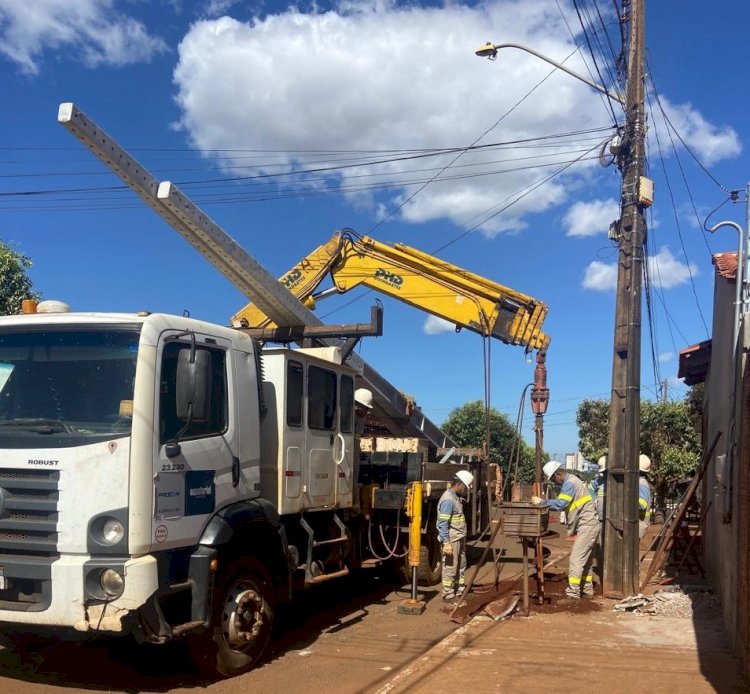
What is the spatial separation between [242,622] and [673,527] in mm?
6252

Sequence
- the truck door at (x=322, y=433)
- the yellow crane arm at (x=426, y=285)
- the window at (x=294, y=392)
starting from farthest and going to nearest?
the yellow crane arm at (x=426, y=285) → the truck door at (x=322, y=433) → the window at (x=294, y=392)

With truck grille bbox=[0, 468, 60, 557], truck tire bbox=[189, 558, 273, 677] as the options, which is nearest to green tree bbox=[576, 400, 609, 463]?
truck tire bbox=[189, 558, 273, 677]

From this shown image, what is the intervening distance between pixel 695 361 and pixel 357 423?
252 inches

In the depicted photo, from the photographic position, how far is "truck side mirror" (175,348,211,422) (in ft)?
17.1

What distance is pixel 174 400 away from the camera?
5.41 meters

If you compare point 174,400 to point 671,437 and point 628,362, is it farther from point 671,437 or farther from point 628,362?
point 671,437

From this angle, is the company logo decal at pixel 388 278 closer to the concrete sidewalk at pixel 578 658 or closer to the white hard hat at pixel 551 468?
the white hard hat at pixel 551 468

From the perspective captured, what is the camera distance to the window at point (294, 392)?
23.4 ft

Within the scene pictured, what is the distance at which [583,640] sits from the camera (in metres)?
6.93

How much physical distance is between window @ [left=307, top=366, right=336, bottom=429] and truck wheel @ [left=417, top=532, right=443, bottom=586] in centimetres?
281

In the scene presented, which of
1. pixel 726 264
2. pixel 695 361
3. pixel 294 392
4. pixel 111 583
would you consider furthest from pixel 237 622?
pixel 695 361

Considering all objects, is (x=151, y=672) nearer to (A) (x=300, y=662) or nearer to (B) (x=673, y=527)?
(A) (x=300, y=662)

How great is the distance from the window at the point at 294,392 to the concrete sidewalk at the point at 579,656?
2.41 metres

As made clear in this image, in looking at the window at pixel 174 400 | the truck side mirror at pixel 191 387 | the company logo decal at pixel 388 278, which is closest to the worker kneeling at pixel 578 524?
the company logo decal at pixel 388 278
